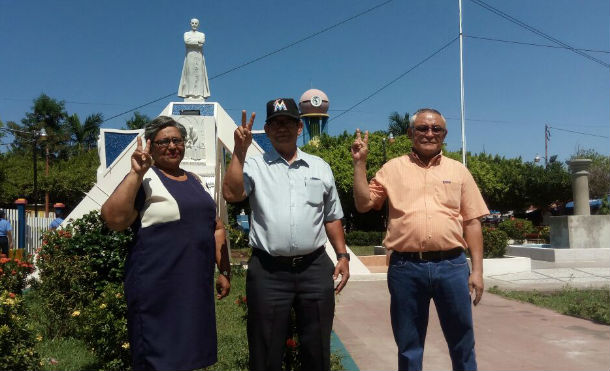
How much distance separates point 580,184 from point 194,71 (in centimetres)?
1123

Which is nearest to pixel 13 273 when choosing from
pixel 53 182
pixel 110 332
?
pixel 110 332

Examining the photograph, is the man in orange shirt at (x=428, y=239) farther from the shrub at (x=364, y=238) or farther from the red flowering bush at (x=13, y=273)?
the shrub at (x=364, y=238)

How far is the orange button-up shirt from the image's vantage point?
307cm

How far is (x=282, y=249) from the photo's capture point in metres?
2.87

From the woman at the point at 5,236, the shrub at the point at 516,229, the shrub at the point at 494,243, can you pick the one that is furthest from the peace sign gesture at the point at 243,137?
the shrub at the point at 516,229

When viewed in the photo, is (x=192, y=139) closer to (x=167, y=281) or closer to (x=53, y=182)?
(x=167, y=281)

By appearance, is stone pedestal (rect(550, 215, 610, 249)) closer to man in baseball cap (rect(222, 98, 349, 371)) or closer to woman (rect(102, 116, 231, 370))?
man in baseball cap (rect(222, 98, 349, 371))

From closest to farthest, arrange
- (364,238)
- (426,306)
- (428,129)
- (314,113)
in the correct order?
(426,306)
(428,129)
(364,238)
(314,113)

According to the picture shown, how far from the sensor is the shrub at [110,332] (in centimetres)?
406

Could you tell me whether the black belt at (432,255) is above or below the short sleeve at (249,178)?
below

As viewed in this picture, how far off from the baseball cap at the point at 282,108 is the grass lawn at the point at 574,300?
4.88 meters

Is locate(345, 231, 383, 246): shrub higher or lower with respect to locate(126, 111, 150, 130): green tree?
lower

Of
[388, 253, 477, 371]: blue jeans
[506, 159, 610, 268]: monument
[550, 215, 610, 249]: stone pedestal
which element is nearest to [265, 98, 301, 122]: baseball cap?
[388, 253, 477, 371]: blue jeans

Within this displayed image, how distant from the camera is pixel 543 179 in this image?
34531mm
